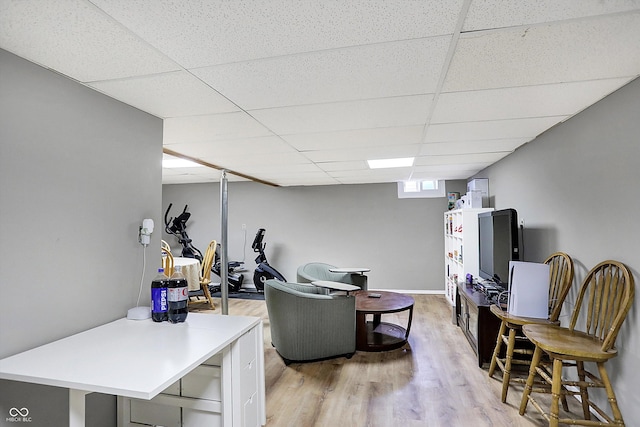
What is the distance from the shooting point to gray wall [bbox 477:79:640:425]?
181cm

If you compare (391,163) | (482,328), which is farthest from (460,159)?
(482,328)

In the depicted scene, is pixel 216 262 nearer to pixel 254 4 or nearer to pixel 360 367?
pixel 360 367

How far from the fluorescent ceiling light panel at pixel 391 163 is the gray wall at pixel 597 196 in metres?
1.26

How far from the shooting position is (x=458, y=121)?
2.39m

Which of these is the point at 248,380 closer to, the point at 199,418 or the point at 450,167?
the point at 199,418

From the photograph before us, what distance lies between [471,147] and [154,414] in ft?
10.9

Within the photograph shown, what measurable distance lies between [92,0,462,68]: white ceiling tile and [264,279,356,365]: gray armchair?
2.23 m

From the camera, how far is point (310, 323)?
3.04m

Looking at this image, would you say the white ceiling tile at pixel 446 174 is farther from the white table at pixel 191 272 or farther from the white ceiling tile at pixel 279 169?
the white table at pixel 191 272

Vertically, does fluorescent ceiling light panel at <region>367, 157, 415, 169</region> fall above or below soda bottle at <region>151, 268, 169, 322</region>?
above

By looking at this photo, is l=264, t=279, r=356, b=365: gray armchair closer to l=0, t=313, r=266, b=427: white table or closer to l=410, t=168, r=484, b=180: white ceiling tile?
l=0, t=313, r=266, b=427: white table

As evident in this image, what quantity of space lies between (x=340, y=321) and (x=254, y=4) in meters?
2.73

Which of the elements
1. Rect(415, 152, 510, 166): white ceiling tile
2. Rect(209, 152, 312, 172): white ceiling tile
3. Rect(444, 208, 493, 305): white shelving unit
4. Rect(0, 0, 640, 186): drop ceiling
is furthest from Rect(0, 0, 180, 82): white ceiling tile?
Rect(444, 208, 493, 305): white shelving unit

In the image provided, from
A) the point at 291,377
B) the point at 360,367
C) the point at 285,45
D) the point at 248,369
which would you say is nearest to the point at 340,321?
the point at 360,367
